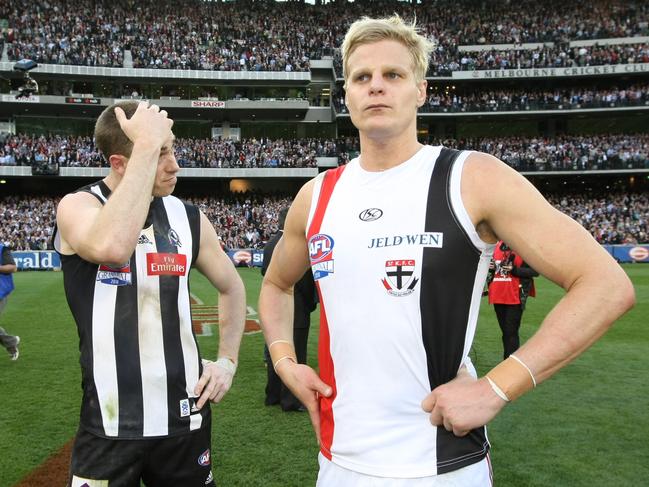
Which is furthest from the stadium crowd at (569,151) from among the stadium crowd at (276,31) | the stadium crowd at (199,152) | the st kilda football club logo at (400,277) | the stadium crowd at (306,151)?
the st kilda football club logo at (400,277)

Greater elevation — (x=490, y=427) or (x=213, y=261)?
(x=213, y=261)

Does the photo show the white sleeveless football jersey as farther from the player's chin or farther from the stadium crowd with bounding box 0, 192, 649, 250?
the stadium crowd with bounding box 0, 192, 649, 250

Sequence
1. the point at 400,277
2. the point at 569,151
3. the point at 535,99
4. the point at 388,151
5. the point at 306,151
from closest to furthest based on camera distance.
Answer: the point at 400,277 < the point at 388,151 < the point at 569,151 < the point at 535,99 < the point at 306,151

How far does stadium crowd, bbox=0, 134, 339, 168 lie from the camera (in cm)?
4209

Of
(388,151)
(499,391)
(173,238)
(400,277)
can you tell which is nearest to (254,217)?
(173,238)

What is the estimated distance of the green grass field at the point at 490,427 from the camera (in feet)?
15.6

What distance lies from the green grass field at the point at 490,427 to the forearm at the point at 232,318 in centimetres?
212

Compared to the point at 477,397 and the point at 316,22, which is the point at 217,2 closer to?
the point at 316,22

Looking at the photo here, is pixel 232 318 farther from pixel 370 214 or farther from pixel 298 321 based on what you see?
Answer: pixel 298 321

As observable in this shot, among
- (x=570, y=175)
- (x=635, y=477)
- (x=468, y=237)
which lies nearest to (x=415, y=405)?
(x=468, y=237)

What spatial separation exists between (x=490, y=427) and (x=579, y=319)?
14.7ft

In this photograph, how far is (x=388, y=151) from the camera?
2100 millimetres

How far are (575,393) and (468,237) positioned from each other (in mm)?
6006

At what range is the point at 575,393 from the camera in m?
7.06
